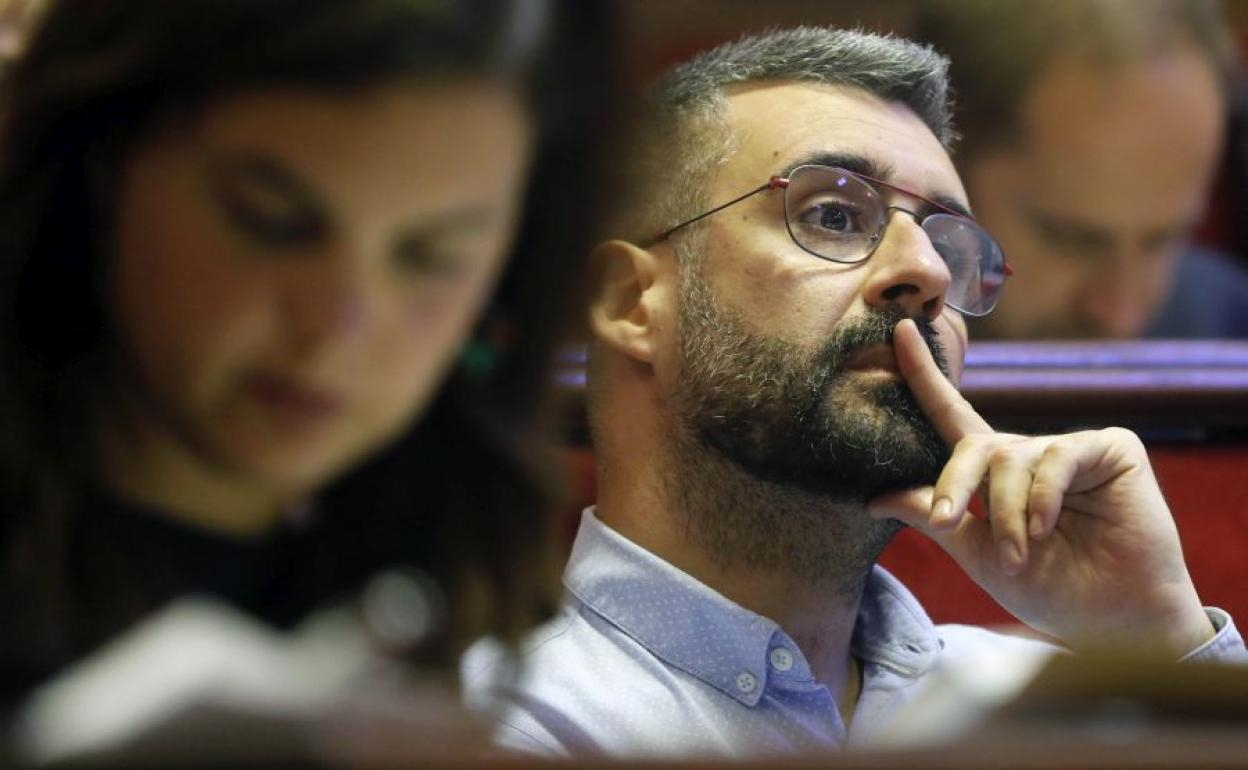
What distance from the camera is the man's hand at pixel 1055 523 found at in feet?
2.97

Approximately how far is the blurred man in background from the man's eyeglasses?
0.06 ft

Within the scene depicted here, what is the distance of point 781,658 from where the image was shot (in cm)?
97

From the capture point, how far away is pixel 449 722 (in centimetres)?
59

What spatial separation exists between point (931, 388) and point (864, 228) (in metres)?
0.10

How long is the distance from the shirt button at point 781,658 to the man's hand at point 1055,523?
4.2 inches

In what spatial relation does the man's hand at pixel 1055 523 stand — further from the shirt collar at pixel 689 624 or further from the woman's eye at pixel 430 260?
the woman's eye at pixel 430 260

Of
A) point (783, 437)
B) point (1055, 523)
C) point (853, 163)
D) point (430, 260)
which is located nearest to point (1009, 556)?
point (1055, 523)

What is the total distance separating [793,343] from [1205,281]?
0.30 m

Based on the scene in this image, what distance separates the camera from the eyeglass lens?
920 mm

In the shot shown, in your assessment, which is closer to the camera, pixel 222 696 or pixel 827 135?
pixel 222 696

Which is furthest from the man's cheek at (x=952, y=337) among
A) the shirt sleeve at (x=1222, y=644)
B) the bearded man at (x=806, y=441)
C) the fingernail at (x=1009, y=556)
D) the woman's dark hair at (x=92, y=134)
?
the woman's dark hair at (x=92, y=134)

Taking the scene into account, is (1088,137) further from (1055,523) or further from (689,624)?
(689,624)

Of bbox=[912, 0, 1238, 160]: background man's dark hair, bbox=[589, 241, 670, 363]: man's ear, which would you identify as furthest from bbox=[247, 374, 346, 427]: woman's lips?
bbox=[912, 0, 1238, 160]: background man's dark hair

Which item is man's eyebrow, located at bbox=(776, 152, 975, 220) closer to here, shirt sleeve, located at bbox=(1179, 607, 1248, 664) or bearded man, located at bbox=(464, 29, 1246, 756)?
bearded man, located at bbox=(464, 29, 1246, 756)
